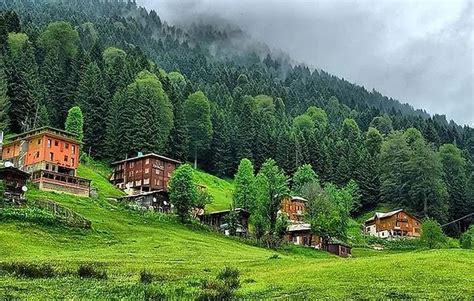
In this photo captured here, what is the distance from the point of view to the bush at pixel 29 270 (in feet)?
129

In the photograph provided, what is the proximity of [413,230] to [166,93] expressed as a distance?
7561 centimetres

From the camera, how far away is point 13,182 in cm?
7881

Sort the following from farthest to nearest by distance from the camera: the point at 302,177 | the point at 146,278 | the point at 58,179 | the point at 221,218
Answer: the point at 302,177 < the point at 221,218 < the point at 58,179 < the point at 146,278

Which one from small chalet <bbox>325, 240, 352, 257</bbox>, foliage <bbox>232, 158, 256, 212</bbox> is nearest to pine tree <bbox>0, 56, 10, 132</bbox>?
foliage <bbox>232, 158, 256, 212</bbox>

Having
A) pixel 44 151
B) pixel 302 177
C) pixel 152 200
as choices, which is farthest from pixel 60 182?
pixel 302 177

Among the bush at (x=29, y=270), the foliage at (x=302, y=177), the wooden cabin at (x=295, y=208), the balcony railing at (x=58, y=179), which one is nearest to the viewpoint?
the bush at (x=29, y=270)

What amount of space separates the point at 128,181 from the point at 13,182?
45.8m

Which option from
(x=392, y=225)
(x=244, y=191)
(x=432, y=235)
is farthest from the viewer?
(x=392, y=225)

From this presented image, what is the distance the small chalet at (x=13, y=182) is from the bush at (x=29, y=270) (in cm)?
3433

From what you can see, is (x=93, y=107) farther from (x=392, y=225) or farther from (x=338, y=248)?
(x=392, y=225)

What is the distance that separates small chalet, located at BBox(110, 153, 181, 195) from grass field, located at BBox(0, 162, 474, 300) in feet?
130

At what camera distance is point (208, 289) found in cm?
3397

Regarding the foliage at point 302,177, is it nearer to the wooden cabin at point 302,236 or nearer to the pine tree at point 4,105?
the wooden cabin at point 302,236

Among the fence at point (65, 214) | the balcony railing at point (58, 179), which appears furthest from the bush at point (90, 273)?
the balcony railing at point (58, 179)
